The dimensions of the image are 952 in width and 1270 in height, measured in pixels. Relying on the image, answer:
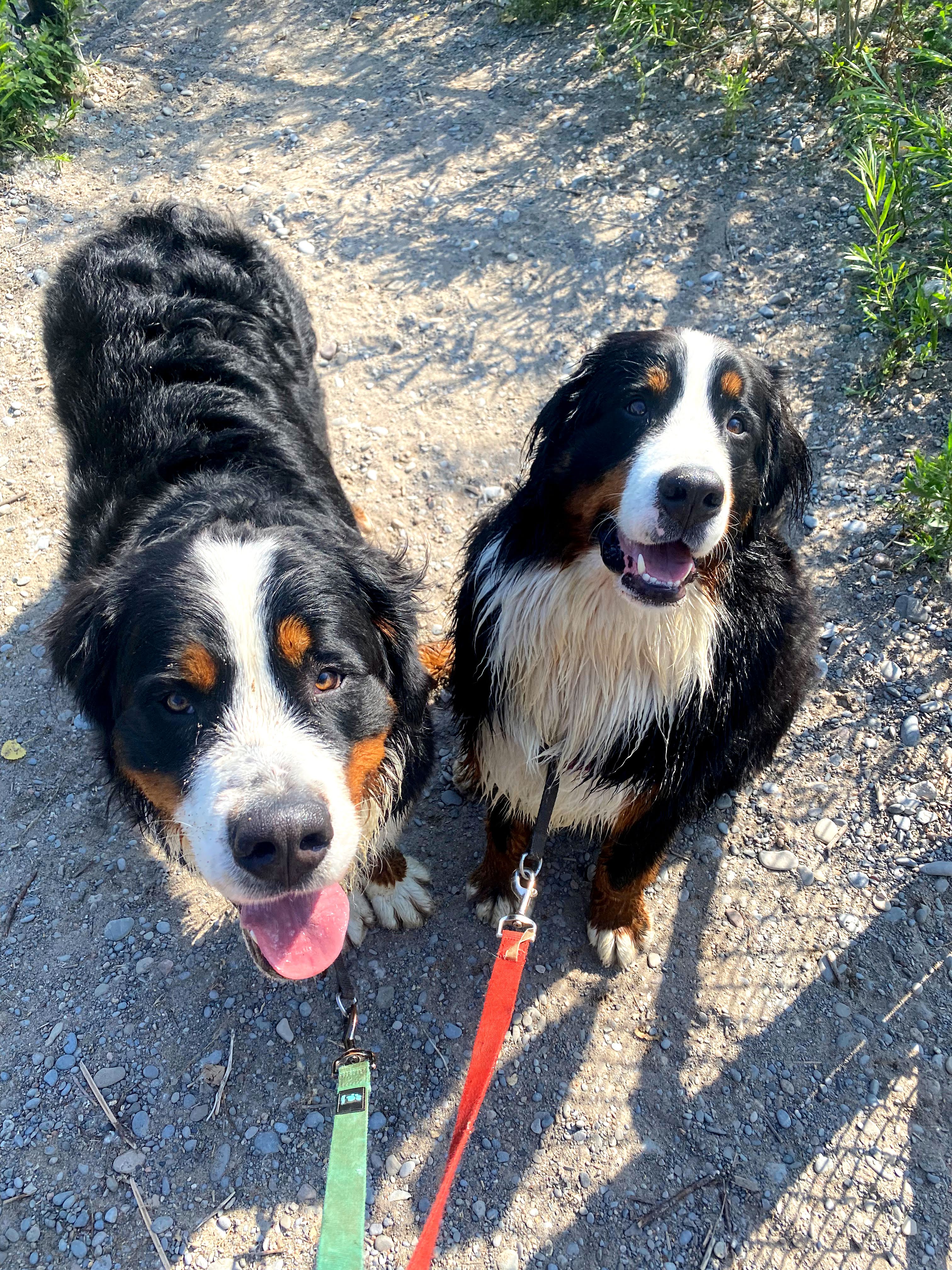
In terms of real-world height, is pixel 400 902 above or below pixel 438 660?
below

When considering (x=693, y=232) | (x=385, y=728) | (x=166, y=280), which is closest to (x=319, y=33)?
(x=693, y=232)

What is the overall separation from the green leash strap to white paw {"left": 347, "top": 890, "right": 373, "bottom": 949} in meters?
1.04

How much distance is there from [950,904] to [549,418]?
223 cm

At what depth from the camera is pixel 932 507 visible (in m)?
3.50

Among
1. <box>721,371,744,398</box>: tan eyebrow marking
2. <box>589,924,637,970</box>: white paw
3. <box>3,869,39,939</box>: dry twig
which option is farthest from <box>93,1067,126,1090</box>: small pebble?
<box>721,371,744,398</box>: tan eyebrow marking

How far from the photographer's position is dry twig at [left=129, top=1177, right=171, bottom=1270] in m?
2.30

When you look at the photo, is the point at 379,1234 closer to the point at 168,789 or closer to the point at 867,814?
the point at 168,789

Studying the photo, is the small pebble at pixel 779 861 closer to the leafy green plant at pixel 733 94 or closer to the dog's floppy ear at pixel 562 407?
the dog's floppy ear at pixel 562 407

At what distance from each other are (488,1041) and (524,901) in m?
0.37

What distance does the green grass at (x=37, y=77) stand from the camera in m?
5.35

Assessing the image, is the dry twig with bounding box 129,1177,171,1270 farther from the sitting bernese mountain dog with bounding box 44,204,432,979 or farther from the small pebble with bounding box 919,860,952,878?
the small pebble with bounding box 919,860,952,878

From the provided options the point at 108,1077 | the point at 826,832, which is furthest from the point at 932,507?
the point at 108,1077

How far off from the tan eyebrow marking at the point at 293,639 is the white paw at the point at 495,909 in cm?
140

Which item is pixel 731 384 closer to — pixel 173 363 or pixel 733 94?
pixel 173 363
